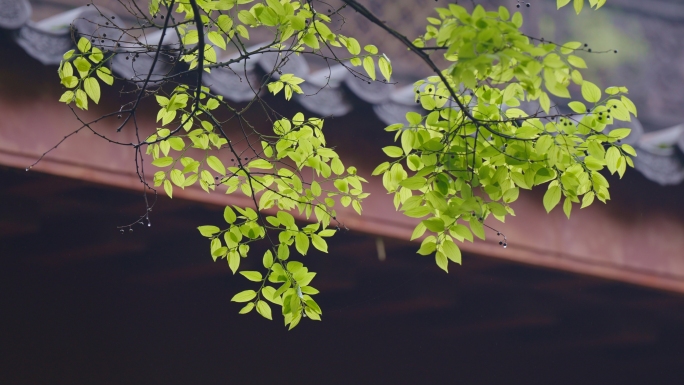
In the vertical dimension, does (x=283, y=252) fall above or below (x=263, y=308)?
above

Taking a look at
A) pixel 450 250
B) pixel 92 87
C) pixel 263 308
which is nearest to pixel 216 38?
pixel 92 87

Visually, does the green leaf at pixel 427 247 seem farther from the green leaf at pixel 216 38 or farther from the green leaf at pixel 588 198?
the green leaf at pixel 216 38

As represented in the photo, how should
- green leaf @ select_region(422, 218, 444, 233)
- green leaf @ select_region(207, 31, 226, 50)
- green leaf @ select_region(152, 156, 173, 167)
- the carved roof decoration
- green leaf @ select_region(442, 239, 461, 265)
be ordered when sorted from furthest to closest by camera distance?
the carved roof decoration < green leaf @ select_region(152, 156, 173, 167) < green leaf @ select_region(207, 31, 226, 50) < green leaf @ select_region(442, 239, 461, 265) < green leaf @ select_region(422, 218, 444, 233)

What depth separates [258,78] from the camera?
3.00 meters

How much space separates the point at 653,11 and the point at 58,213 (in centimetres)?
397

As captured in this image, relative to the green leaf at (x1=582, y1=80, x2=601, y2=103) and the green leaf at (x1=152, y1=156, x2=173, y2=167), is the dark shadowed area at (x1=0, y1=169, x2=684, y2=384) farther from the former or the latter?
the green leaf at (x1=582, y1=80, x2=601, y2=103)

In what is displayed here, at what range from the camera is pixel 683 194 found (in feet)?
12.4

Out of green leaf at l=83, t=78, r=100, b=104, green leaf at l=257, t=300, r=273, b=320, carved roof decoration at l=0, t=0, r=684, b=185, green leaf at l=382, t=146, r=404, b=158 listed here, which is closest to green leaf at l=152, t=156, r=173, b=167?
green leaf at l=83, t=78, r=100, b=104

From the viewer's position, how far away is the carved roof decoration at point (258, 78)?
2.73 meters

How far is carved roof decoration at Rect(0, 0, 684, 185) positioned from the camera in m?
2.73

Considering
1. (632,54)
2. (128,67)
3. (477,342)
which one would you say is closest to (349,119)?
(128,67)

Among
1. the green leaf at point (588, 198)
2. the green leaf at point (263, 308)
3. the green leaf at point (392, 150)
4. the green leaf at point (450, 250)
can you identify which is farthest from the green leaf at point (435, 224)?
the green leaf at point (263, 308)

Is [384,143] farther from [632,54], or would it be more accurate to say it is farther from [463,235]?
[632,54]

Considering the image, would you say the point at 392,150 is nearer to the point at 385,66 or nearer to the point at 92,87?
the point at 385,66
